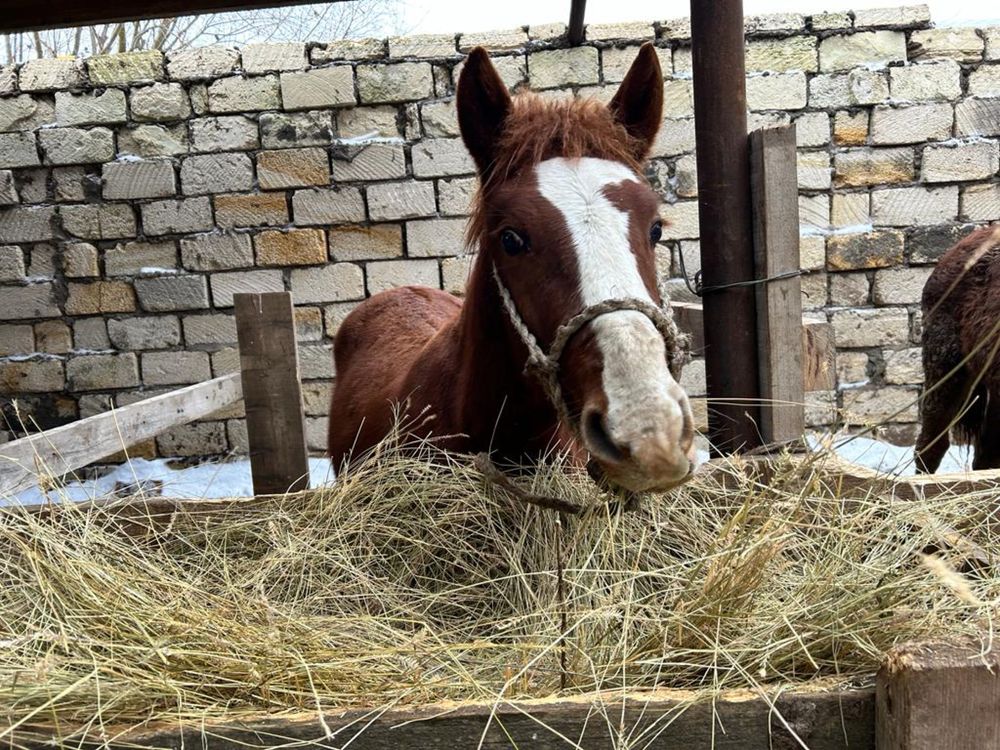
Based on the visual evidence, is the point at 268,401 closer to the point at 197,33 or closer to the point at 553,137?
the point at 553,137

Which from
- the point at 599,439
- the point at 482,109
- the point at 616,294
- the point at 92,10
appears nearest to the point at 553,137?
the point at 482,109

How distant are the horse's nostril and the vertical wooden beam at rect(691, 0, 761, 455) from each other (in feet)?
2.19

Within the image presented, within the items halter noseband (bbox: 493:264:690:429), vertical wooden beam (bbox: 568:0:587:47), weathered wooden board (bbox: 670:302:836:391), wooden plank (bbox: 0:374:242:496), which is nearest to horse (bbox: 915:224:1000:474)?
weathered wooden board (bbox: 670:302:836:391)

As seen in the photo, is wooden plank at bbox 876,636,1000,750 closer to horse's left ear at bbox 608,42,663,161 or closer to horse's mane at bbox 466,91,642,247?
horse's mane at bbox 466,91,642,247

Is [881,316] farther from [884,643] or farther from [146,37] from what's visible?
[146,37]

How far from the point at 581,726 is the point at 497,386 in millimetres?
1027

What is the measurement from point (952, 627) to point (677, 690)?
38cm

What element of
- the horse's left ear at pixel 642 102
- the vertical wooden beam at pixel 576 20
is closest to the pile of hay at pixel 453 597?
the horse's left ear at pixel 642 102

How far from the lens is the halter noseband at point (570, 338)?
1.30 metres

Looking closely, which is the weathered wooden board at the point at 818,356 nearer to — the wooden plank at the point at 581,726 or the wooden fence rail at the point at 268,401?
the wooden plank at the point at 581,726

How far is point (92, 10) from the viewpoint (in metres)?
3.08

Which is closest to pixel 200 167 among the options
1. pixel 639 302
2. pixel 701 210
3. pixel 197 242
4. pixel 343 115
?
pixel 197 242

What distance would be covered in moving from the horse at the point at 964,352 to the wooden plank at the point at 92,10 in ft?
12.2

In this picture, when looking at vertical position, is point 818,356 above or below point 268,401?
above
